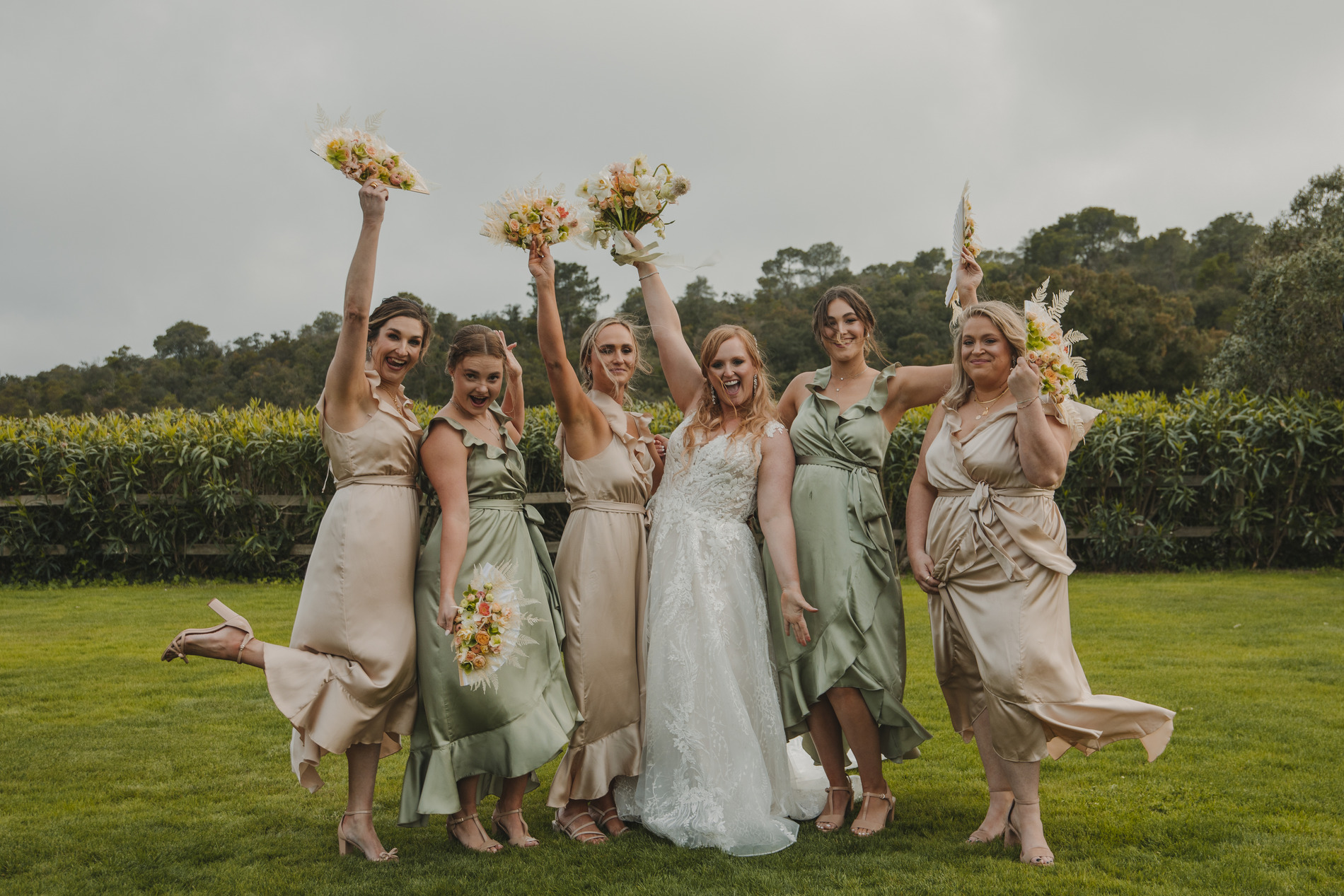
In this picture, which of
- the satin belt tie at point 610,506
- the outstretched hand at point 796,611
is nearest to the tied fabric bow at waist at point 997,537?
the outstretched hand at point 796,611

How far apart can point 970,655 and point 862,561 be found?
24.2 inches

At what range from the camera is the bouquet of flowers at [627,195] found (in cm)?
450

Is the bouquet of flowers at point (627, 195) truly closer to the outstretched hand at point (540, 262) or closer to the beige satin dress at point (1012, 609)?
the outstretched hand at point (540, 262)

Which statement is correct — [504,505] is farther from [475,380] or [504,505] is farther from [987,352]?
[987,352]

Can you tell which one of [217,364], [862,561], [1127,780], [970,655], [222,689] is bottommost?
[222,689]

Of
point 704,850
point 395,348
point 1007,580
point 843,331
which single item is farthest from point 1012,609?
point 395,348

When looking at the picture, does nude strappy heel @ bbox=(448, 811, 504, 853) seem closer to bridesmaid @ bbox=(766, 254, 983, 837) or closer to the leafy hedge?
bridesmaid @ bbox=(766, 254, 983, 837)

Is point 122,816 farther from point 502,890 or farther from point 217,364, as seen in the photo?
point 217,364

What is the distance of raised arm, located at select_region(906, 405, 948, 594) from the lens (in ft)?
13.7

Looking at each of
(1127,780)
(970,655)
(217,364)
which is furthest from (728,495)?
(217,364)

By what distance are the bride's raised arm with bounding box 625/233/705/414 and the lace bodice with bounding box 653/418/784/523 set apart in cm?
39

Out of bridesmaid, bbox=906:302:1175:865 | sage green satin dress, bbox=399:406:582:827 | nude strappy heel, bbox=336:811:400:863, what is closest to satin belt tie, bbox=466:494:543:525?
sage green satin dress, bbox=399:406:582:827

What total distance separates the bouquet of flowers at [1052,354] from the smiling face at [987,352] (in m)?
0.23

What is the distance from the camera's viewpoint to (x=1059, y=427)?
386 cm
